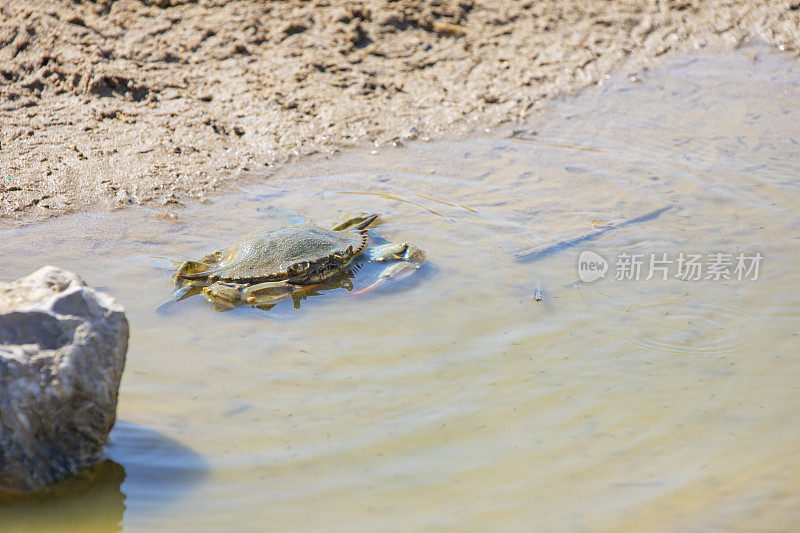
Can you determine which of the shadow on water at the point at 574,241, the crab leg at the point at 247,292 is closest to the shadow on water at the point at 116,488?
the crab leg at the point at 247,292

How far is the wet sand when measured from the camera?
19.9 ft

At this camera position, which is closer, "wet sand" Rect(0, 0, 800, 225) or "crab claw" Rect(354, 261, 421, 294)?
"crab claw" Rect(354, 261, 421, 294)

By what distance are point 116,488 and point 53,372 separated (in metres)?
0.63

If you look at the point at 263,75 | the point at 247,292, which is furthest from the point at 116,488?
the point at 263,75

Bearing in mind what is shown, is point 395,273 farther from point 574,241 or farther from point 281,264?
point 574,241

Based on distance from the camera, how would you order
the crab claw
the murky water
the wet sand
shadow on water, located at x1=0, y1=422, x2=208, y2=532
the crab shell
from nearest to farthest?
Answer: shadow on water, located at x1=0, y1=422, x2=208, y2=532 → the murky water → the crab shell → the crab claw → the wet sand

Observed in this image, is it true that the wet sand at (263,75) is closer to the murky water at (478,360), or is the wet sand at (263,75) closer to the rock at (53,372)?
the murky water at (478,360)

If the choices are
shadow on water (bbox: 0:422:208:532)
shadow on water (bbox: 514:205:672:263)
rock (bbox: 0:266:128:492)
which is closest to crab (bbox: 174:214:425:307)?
shadow on water (bbox: 514:205:672:263)

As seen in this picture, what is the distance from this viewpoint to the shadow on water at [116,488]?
287 centimetres

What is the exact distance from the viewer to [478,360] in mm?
3896

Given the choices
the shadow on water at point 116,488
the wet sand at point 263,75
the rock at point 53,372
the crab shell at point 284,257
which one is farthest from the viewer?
the wet sand at point 263,75

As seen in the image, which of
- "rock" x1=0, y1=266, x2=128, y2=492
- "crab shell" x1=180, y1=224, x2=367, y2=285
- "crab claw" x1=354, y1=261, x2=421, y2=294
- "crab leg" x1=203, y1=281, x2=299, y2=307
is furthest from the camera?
"crab claw" x1=354, y1=261, x2=421, y2=294

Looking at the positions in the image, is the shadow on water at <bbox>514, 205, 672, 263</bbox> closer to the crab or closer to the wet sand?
the crab

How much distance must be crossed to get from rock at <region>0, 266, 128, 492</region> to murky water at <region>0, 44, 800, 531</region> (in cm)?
18
